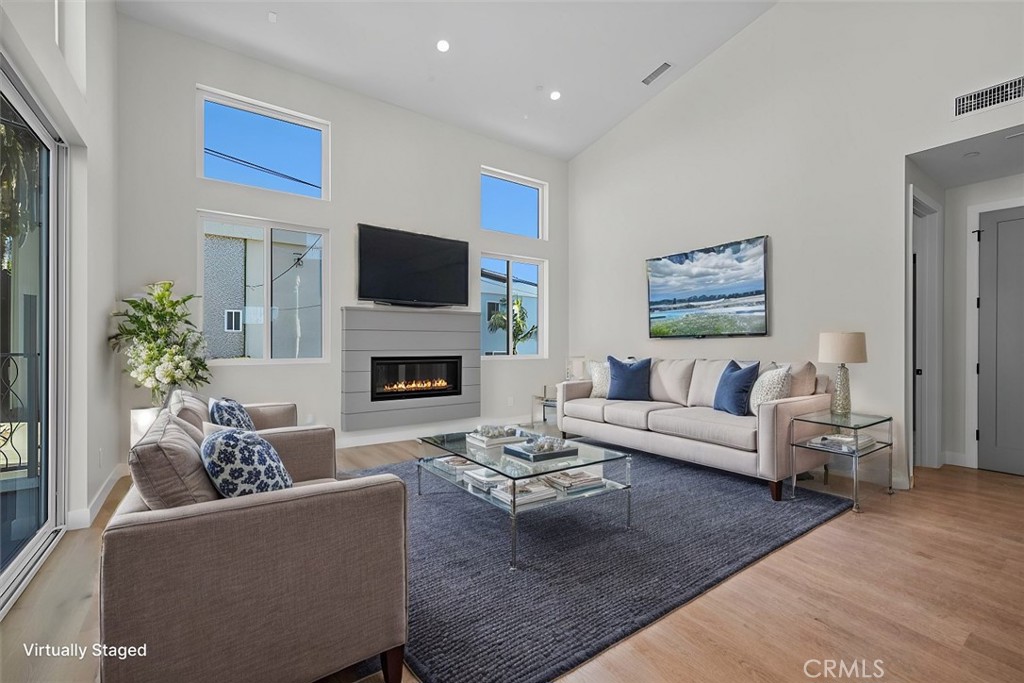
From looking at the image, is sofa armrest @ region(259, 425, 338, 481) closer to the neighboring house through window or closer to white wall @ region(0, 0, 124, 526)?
white wall @ region(0, 0, 124, 526)

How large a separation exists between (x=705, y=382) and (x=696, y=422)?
0.81 m

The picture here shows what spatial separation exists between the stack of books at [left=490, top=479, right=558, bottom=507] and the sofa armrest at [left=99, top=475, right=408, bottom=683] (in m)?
1.01

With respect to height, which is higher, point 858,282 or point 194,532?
point 858,282

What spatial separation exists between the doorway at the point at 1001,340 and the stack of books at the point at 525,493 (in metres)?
3.86

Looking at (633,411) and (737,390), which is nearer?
(737,390)

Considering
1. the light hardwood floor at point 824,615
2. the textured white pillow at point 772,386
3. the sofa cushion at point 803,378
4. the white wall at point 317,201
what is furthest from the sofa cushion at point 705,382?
the white wall at point 317,201

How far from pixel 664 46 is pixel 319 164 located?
355cm

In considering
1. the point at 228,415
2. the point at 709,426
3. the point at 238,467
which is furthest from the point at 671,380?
the point at 238,467

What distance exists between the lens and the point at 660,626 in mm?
1853

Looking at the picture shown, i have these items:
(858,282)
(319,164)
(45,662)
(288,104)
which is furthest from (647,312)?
(45,662)

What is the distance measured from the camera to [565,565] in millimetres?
2324

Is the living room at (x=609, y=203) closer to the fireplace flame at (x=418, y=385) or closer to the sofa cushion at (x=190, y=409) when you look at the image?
the fireplace flame at (x=418, y=385)

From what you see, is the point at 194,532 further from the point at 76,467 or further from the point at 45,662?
the point at 76,467

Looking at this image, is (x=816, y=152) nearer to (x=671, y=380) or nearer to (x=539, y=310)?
(x=671, y=380)
